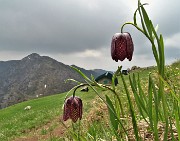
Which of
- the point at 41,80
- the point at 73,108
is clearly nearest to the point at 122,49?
the point at 73,108

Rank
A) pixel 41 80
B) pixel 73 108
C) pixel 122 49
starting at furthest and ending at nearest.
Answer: pixel 41 80 < pixel 73 108 < pixel 122 49

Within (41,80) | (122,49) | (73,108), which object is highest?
(41,80)

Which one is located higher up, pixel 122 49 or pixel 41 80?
pixel 41 80

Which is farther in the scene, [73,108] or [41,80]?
[41,80]

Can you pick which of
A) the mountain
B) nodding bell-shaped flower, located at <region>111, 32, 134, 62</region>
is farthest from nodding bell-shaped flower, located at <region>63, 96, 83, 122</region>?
the mountain

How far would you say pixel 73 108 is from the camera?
3.17 m

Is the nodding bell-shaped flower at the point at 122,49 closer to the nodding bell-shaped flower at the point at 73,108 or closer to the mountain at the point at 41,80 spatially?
the nodding bell-shaped flower at the point at 73,108

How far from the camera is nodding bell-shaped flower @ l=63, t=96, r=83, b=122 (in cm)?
318

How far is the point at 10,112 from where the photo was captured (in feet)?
94.0

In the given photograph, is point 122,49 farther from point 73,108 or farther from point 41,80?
point 41,80

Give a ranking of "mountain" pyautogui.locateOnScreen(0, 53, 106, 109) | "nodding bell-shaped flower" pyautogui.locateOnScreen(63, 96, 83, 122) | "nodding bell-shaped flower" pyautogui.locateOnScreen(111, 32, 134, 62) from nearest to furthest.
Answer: "nodding bell-shaped flower" pyautogui.locateOnScreen(111, 32, 134, 62)
"nodding bell-shaped flower" pyautogui.locateOnScreen(63, 96, 83, 122)
"mountain" pyautogui.locateOnScreen(0, 53, 106, 109)

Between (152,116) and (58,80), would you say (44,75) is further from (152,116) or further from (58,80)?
(152,116)

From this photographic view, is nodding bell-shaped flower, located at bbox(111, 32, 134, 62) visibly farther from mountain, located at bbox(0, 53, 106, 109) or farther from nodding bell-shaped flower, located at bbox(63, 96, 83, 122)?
mountain, located at bbox(0, 53, 106, 109)

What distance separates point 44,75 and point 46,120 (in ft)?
402
